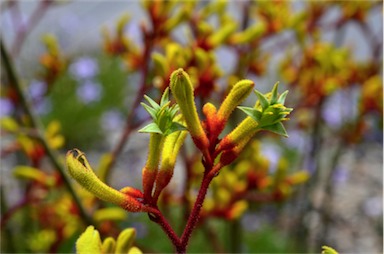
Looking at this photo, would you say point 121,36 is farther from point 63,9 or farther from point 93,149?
point 63,9

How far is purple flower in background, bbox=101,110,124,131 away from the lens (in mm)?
4648

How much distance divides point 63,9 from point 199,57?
18.2 ft

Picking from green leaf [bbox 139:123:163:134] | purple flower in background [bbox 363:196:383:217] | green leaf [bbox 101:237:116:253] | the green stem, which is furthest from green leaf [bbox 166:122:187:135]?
purple flower in background [bbox 363:196:383:217]

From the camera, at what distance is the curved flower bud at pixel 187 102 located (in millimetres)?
579

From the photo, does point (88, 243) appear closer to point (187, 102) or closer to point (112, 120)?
point (187, 102)

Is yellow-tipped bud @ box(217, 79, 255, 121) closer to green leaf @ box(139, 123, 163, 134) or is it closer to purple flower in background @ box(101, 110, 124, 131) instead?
green leaf @ box(139, 123, 163, 134)

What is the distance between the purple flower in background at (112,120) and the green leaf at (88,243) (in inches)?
159

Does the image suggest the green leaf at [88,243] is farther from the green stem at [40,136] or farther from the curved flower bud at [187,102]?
the green stem at [40,136]

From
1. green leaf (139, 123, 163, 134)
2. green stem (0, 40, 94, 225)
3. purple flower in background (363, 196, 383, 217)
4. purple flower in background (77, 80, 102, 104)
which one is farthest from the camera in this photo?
purple flower in background (77, 80, 102, 104)

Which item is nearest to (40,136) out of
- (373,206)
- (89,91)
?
(373,206)

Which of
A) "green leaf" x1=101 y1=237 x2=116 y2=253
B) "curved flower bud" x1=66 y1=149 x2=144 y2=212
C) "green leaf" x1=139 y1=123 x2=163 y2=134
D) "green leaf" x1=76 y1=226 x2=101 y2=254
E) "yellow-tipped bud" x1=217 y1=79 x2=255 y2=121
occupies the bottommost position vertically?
"green leaf" x1=101 y1=237 x2=116 y2=253

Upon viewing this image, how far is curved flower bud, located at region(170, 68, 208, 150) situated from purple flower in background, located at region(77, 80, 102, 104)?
3.99 meters

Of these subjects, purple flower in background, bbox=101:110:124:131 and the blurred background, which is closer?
the blurred background

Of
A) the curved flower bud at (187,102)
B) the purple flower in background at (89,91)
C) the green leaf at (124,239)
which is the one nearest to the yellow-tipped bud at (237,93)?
the curved flower bud at (187,102)
